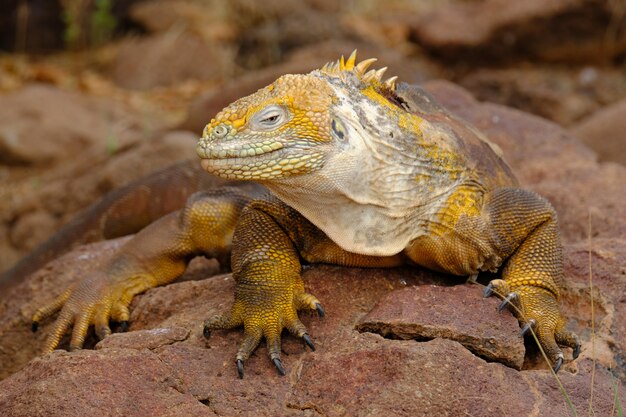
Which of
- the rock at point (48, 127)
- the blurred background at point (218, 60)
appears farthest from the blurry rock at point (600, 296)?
the rock at point (48, 127)

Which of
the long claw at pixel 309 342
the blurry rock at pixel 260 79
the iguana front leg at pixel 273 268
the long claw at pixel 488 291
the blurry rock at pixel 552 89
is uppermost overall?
the iguana front leg at pixel 273 268

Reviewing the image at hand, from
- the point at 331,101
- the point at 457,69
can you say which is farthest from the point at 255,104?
the point at 457,69

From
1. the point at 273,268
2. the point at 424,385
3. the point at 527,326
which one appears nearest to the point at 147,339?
the point at 273,268

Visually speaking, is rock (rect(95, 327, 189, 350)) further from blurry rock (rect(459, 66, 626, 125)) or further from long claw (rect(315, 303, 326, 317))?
blurry rock (rect(459, 66, 626, 125))

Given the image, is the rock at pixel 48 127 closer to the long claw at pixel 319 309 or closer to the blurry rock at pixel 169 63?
the blurry rock at pixel 169 63

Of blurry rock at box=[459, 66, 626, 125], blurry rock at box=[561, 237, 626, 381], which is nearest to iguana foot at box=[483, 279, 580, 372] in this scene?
blurry rock at box=[561, 237, 626, 381]

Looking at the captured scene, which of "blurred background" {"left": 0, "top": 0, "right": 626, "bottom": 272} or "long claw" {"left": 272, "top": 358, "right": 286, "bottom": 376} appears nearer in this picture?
"long claw" {"left": 272, "top": 358, "right": 286, "bottom": 376}
